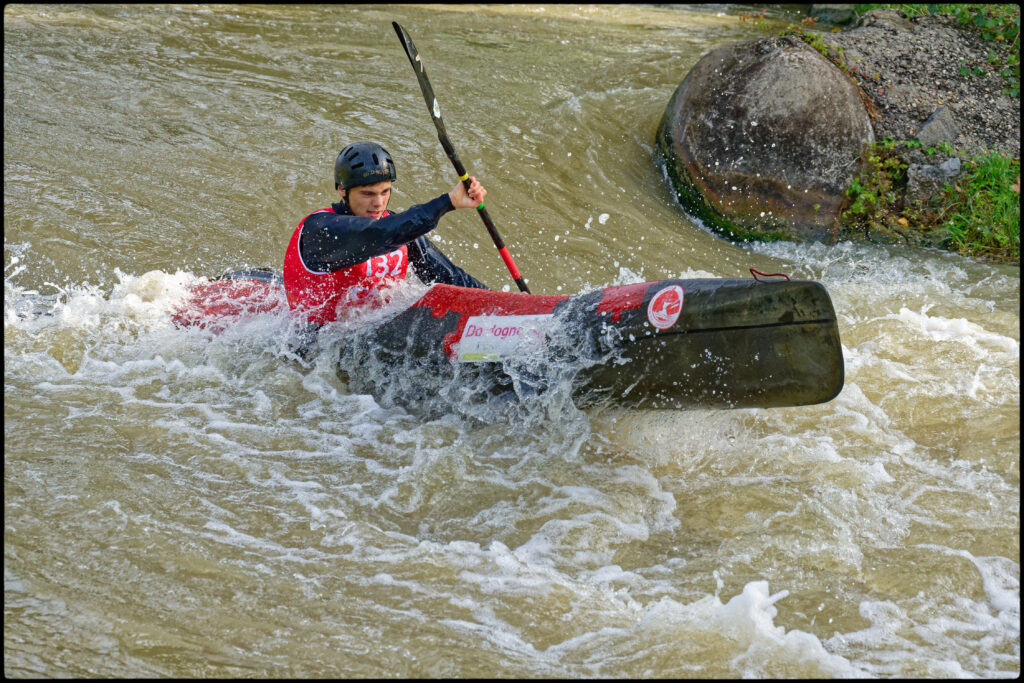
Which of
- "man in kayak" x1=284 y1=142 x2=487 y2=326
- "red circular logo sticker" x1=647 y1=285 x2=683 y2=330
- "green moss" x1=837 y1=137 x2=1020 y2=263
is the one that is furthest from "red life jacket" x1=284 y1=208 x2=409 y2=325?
"green moss" x1=837 y1=137 x2=1020 y2=263

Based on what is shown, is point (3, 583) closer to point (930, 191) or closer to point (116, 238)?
point (116, 238)

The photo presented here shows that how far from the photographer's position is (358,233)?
13.1 ft

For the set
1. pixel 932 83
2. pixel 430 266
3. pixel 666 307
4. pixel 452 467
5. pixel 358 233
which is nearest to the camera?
pixel 666 307

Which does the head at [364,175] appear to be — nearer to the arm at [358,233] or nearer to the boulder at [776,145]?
the arm at [358,233]

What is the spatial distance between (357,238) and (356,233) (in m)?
0.02

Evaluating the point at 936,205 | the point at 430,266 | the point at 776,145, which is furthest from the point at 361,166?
the point at 936,205

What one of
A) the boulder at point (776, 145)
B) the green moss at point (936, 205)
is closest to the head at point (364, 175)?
the boulder at point (776, 145)

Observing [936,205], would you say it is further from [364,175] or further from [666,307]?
[364,175]

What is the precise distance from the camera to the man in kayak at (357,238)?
3.96 meters

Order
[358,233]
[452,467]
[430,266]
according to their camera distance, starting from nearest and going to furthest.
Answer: [452,467]
[358,233]
[430,266]

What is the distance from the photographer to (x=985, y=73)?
22.9ft

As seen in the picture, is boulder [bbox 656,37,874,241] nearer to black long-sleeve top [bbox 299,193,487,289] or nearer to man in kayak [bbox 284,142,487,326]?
man in kayak [bbox 284,142,487,326]

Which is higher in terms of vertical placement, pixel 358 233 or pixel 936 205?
pixel 358 233

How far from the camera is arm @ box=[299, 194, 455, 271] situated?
3.92 m
